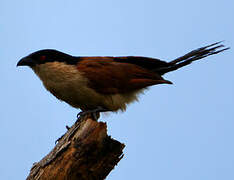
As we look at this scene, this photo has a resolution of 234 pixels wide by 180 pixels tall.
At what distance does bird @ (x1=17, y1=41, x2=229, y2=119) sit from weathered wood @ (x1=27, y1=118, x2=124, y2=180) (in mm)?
783

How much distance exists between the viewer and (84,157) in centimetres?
200

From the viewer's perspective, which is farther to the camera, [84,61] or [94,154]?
[84,61]

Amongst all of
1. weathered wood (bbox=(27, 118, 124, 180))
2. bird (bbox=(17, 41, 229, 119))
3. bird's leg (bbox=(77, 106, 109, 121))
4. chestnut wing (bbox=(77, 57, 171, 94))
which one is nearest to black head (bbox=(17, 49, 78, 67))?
bird (bbox=(17, 41, 229, 119))

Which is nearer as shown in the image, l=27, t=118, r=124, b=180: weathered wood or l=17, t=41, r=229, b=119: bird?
l=27, t=118, r=124, b=180: weathered wood

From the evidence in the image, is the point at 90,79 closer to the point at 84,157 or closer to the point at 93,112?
the point at 93,112

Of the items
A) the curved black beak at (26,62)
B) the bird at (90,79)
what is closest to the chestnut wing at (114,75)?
the bird at (90,79)

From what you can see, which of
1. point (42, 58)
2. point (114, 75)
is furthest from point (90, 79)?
point (42, 58)

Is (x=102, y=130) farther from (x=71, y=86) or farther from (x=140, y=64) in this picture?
(x=140, y=64)

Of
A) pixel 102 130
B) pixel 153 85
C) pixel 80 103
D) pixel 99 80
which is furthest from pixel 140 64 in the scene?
pixel 102 130

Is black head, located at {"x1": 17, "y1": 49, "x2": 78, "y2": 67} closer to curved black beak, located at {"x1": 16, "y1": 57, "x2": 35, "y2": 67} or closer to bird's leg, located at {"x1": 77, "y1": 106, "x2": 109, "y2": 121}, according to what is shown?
→ curved black beak, located at {"x1": 16, "y1": 57, "x2": 35, "y2": 67}

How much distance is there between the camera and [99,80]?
9.61ft

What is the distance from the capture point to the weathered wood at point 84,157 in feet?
6.55

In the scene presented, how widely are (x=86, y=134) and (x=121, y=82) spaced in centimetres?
104

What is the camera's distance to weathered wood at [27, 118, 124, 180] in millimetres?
1996
